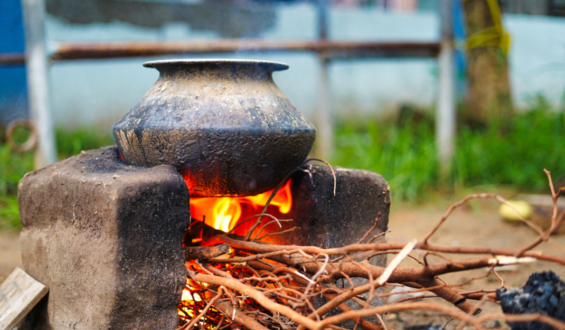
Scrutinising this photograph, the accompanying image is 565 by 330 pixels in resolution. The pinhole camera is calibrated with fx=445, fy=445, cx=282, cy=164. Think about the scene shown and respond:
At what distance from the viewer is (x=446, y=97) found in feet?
15.2

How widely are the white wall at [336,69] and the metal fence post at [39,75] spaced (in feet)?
3.15

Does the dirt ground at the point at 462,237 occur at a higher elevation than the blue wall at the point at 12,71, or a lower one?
lower

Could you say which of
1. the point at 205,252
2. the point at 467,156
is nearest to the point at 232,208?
the point at 205,252

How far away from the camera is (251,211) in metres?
1.97

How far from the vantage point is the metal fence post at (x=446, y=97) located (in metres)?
4.55

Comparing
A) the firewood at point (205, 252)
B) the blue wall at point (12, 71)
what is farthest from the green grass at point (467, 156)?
the blue wall at point (12, 71)

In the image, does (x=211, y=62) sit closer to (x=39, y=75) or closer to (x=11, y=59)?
(x=39, y=75)

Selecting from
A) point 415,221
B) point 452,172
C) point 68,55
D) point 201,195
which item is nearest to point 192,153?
point 201,195

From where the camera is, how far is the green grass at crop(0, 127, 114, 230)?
11.8 ft

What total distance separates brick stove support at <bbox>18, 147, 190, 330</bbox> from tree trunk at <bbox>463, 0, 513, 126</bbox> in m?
4.66

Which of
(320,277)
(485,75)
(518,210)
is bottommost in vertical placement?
(518,210)

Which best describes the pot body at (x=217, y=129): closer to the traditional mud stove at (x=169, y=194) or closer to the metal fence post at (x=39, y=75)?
the traditional mud stove at (x=169, y=194)

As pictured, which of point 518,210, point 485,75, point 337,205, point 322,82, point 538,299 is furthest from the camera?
point 485,75

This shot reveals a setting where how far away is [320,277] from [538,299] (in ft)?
2.04
